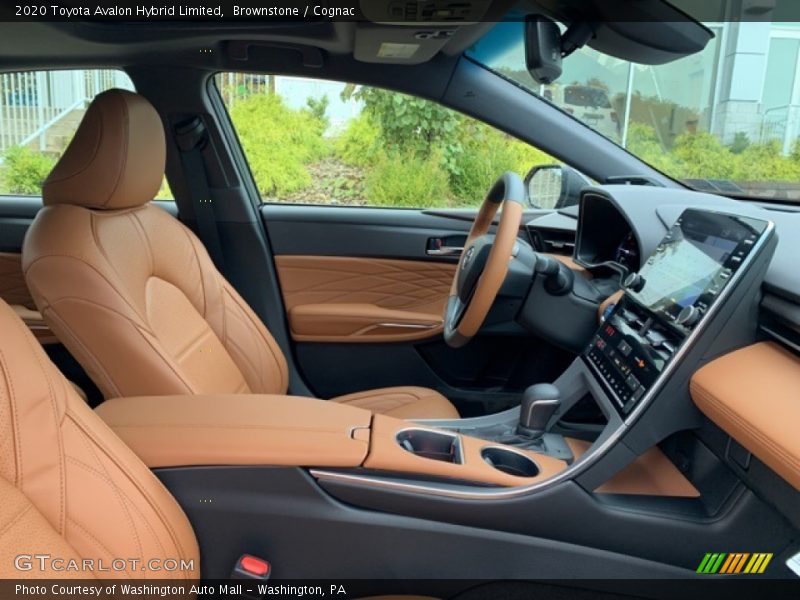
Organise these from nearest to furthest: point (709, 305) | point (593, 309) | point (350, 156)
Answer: point (709, 305) → point (593, 309) → point (350, 156)

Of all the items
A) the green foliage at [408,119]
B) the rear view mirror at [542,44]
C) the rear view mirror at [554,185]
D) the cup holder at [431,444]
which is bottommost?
the cup holder at [431,444]

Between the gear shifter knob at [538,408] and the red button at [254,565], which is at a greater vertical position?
the gear shifter knob at [538,408]

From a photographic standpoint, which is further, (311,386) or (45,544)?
(311,386)

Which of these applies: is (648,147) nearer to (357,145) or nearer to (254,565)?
(357,145)

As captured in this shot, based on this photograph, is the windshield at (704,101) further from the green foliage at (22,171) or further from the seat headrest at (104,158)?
the green foliage at (22,171)

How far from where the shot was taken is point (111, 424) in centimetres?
117

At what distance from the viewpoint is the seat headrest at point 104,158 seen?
1.44 metres

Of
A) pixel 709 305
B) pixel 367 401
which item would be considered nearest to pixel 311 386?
pixel 367 401

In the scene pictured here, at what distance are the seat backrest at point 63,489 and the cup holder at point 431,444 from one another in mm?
426

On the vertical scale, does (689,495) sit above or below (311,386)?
above

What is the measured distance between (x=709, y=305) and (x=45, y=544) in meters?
1.07

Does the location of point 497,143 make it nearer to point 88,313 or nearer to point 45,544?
point 88,313

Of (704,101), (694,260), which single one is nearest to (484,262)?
(694,260)

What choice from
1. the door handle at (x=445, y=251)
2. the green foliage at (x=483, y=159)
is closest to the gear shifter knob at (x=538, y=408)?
the green foliage at (x=483, y=159)
